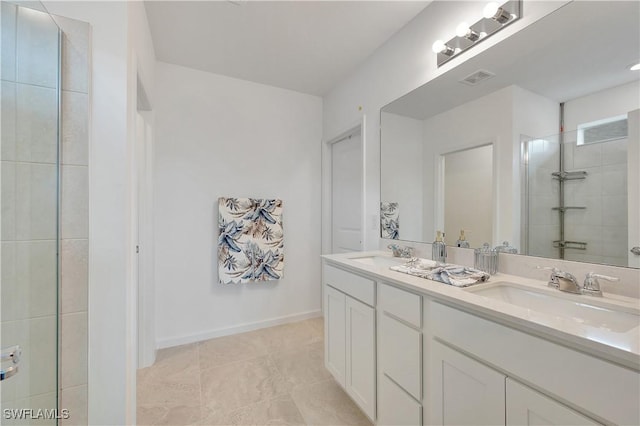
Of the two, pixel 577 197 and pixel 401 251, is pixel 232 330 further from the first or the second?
pixel 577 197

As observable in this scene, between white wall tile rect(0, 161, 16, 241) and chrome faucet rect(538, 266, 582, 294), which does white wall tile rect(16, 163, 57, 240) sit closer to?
white wall tile rect(0, 161, 16, 241)

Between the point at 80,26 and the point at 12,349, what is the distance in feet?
4.17

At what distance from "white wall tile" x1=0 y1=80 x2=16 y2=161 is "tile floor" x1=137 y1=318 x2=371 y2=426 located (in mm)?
1573

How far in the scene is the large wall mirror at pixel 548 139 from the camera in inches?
38.0

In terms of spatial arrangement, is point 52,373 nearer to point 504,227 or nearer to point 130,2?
point 130,2

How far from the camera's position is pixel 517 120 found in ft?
4.16

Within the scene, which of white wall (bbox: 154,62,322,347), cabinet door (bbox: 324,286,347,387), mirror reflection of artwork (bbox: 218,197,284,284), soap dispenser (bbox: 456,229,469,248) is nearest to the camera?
soap dispenser (bbox: 456,229,469,248)

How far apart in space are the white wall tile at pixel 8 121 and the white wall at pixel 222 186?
4.80ft

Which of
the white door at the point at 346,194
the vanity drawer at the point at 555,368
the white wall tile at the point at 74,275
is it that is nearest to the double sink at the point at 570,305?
the vanity drawer at the point at 555,368

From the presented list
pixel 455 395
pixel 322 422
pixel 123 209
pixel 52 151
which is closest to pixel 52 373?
pixel 123 209

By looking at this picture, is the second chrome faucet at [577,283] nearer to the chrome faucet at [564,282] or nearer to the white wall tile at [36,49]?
the chrome faucet at [564,282]

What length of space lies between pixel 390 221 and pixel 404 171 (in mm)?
410

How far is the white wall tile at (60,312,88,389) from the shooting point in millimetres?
1076

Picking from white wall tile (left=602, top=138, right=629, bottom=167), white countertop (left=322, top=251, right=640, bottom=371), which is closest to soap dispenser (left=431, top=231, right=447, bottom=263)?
white countertop (left=322, top=251, right=640, bottom=371)
